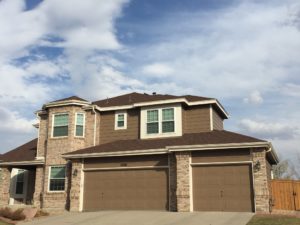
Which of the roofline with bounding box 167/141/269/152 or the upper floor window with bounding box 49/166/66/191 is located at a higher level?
the roofline with bounding box 167/141/269/152

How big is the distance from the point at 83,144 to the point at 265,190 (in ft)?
38.2

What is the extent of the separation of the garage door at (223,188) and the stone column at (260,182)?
1.04 ft

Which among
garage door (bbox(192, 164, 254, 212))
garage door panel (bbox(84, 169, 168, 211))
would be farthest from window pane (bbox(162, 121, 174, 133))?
garage door (bbox(192, 164, 254, 212))

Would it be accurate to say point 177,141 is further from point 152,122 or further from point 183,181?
point 152,122

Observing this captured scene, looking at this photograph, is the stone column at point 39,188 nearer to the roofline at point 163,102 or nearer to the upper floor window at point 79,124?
the upper floor window at point 79,124

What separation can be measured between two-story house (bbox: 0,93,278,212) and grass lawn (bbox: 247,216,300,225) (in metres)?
1.74

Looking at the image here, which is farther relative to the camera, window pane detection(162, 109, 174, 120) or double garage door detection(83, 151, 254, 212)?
window pane detection(162, 109, 174, 120)

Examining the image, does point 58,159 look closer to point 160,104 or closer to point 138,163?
point 138,163

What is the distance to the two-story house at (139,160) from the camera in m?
17.8

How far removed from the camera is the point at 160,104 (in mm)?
22797

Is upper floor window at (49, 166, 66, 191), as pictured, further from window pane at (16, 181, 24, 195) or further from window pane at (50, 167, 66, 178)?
window pane at (16, 181, 24, 195)

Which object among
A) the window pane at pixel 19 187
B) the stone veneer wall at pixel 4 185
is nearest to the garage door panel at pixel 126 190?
the stone veneer wall at pixel 4 185

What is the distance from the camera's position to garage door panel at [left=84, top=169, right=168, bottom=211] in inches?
760

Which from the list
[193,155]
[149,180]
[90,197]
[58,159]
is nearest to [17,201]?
[58,159]
